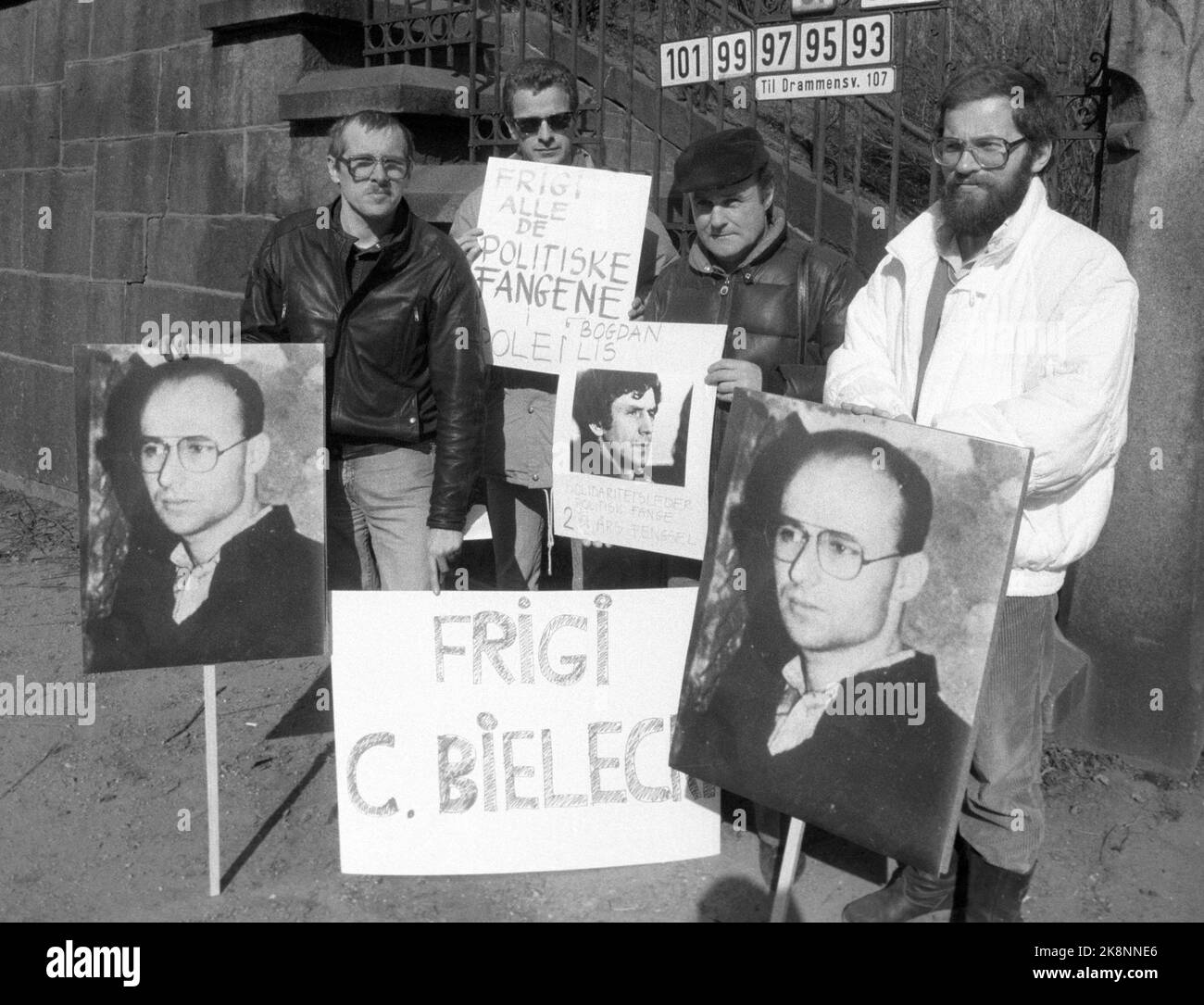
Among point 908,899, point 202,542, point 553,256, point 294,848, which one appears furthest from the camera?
point 553,256

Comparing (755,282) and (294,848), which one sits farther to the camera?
(294,848)

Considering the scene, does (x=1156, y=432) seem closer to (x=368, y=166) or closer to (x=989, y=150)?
(x=989, y=150)

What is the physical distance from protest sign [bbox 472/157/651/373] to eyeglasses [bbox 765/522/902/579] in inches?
48.3

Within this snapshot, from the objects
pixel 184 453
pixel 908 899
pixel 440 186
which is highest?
pixel 440 186

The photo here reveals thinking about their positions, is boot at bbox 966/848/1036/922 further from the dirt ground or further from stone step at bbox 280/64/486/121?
stone step at bbox 280/64/486/121

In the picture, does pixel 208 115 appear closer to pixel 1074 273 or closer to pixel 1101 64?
pixel 1101 64

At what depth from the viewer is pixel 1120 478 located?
178 inches

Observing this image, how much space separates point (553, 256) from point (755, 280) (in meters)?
0.83

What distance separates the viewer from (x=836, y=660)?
3.04m

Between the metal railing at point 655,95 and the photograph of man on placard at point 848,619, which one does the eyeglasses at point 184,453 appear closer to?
the photograph of man on placard at point 848,619

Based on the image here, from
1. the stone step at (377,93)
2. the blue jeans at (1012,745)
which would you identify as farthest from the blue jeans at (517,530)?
the stone step at (377,93)

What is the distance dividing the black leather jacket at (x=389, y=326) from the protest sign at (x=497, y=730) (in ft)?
1.42

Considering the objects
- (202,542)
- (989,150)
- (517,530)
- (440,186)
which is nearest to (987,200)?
(989,150)
